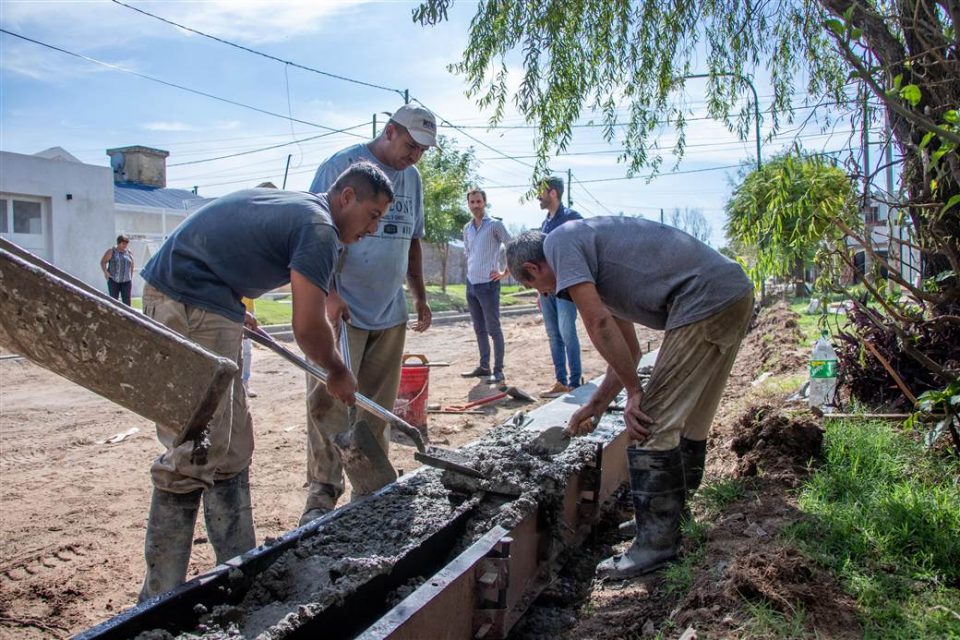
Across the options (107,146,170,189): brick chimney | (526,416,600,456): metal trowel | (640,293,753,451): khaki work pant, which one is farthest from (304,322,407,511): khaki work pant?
(107,146,170,189): brick chimney

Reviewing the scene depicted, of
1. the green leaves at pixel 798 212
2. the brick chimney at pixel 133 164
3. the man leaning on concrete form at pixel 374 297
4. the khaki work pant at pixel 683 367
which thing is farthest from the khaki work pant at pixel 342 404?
the brick chimney at pixel 133 164

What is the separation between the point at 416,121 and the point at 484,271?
13.8 ft

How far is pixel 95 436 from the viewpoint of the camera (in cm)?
621

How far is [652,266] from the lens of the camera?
11.5 feet

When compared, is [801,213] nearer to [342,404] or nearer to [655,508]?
[655,508]

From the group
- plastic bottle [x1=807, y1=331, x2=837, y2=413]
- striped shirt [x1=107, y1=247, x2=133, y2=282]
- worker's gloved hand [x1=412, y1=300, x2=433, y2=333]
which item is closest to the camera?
worker's gloved hand [x1=412, y1=300, x2=433, y2=333]

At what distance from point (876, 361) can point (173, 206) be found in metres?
31.6

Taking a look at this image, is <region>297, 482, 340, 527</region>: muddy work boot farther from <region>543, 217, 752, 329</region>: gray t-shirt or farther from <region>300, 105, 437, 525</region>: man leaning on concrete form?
<region>543, 217, 752, 329</region>: gray t-shirt

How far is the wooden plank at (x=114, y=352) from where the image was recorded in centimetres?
206

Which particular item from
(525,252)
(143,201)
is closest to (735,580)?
(525,252)

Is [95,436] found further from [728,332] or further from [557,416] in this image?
[728,332]

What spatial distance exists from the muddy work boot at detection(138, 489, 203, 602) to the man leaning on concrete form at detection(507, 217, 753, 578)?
1.85 metres

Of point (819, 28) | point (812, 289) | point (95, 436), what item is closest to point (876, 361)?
point (812, 289)

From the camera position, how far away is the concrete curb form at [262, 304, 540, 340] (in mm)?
13836
